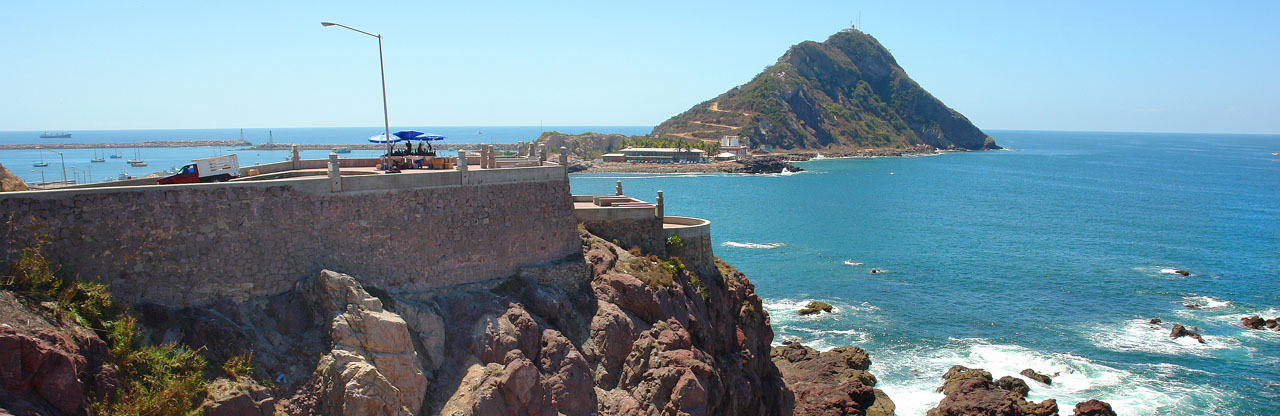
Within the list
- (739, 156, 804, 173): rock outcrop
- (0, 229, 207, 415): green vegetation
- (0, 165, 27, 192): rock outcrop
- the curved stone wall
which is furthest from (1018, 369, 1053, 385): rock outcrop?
(739, 156, 804, 173): rock outcrop

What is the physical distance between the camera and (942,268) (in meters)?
65.5

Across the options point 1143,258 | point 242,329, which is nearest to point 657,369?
point 242,329

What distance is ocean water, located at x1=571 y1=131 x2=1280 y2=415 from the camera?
41094 mm

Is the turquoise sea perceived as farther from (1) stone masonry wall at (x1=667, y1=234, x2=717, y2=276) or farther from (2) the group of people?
(2) the group of people

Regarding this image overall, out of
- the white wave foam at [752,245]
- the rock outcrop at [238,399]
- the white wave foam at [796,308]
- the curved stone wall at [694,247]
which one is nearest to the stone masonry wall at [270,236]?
the rock outcrop at [238,399]

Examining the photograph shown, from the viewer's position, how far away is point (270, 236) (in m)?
20.0

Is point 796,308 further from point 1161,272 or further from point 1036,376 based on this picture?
point 1161,272

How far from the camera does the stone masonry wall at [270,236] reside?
695 inches

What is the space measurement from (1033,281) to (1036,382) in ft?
77.2

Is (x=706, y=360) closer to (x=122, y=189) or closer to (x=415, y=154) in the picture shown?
(x=415, y=154)

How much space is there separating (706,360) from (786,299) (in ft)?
102

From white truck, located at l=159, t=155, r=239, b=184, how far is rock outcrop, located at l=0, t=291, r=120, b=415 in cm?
558

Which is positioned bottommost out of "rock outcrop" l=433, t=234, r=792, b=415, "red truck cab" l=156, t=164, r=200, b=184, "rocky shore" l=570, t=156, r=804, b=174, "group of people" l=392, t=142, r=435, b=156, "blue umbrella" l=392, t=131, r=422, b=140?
"rocky shore" l=570, t=156, r=804, b=174

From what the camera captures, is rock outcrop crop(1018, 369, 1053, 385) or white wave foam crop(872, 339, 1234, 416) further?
rock outcrop crop(1018, 369, 1053, 385)
